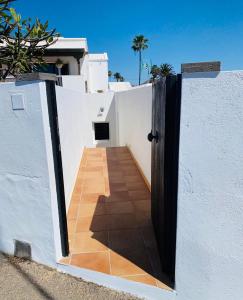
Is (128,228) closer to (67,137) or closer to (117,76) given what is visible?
(67,137)

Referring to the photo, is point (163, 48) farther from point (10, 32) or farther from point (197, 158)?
point (197, 158)

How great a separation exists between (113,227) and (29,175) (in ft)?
5.67

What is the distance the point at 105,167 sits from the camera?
7.15 m

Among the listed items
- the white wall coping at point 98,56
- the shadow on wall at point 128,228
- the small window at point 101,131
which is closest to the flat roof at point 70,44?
the small window at point 101,131

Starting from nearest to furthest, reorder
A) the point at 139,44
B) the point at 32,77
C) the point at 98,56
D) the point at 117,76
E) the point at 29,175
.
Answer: the point at 32,77 → the point at 29,175 → the point at 98,56 → the point at 139,44 → the point at 117,76

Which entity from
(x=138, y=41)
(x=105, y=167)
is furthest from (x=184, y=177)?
(x=138, y=41)

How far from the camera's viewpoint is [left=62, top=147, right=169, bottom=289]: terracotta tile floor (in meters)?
2.92

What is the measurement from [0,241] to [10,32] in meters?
3.85

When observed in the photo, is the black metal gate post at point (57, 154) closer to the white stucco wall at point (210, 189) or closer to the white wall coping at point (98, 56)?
the white stucco wall at point (210, 189)

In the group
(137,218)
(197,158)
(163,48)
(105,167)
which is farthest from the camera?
(163,48)

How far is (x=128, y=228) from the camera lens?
3.77 metres

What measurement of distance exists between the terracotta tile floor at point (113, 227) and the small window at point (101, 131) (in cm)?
731

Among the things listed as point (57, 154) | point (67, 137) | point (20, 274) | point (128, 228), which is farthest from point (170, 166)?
point (67, 137)

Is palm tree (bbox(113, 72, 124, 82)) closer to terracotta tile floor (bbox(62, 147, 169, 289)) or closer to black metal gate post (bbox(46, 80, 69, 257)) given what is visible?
terracotta tile floor (bbox(62, 147, 169, 289))
